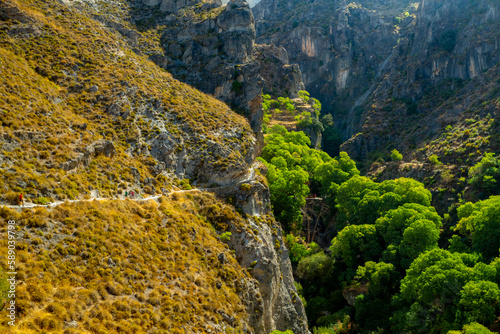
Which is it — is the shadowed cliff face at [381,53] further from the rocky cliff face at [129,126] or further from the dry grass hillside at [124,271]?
the dry grass hillside at [124,271]

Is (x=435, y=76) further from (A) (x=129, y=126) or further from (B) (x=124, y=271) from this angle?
(B) (x=124, y=271)

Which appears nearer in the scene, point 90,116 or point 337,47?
point 90,116

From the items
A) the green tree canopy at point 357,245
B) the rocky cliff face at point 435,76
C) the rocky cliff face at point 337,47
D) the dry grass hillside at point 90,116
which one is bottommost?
the green tree canopy at point 357,245

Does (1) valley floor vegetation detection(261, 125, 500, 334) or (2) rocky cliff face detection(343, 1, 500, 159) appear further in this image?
(2) rocky cliff face detection(343, 1, 500, 159)

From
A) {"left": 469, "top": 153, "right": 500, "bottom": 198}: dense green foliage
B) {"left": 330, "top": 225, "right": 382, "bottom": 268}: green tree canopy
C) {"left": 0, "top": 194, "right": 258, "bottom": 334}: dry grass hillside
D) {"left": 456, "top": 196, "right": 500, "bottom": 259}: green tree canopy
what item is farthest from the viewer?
{"left": 469, "top": 153, "right": 500, "bottom": 198}: dense green foliage

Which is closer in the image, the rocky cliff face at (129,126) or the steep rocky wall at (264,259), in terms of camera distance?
the rocky cliff face at (129,126)

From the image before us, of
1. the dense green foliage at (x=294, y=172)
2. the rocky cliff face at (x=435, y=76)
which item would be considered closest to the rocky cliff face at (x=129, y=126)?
the dense green foliage at (x=294, y=172)

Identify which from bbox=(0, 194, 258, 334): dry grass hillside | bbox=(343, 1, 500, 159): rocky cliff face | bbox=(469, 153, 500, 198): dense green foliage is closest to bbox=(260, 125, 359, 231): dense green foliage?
bbox=(0, 194, 258, 334): dry grass hillside

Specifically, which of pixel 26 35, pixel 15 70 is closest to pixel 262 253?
pixel 15 70

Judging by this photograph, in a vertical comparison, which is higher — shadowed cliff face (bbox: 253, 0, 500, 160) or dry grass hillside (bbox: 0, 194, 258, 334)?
shadowed cliff face (bbox: 253, 0, 500, 160)

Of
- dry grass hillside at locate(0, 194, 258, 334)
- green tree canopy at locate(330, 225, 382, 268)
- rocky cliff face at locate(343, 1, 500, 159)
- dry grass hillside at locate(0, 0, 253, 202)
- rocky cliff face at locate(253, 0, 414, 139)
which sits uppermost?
rocky cliff face at locate(253, 0, 414, 139)

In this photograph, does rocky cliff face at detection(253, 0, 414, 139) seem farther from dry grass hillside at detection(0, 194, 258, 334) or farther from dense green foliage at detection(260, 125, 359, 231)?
dry grass hillside at detection(0, 194, 258, 334)

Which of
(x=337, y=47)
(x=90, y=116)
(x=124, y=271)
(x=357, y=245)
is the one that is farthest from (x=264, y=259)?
(x=337, y=47)

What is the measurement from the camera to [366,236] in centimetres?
5816
